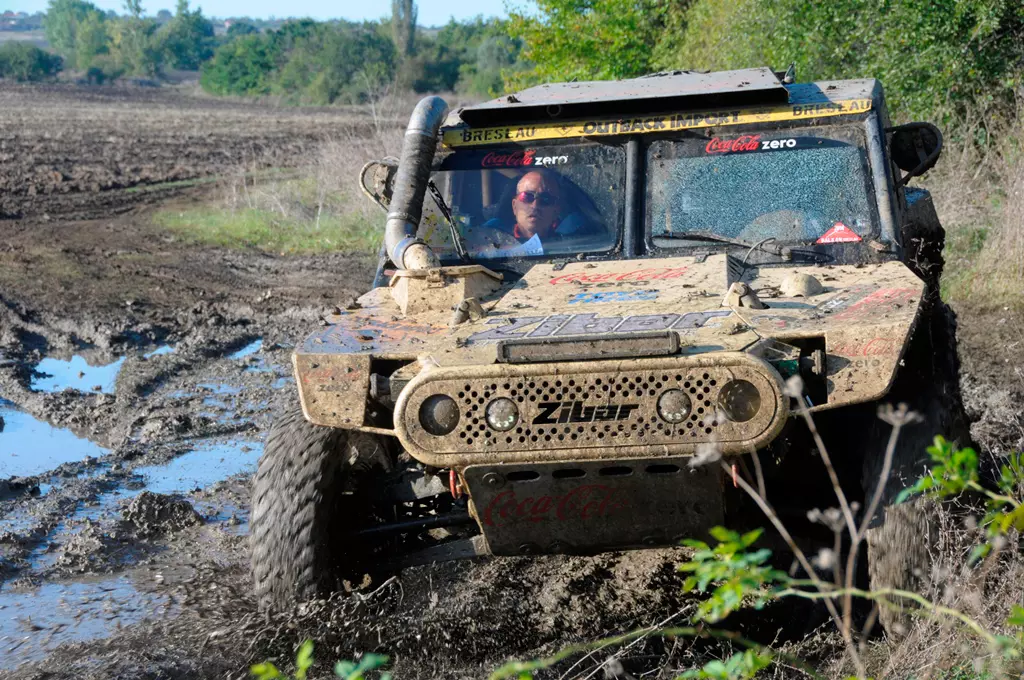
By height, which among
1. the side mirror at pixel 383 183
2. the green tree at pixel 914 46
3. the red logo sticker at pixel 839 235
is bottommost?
the red logo sticker at pixel 839 235

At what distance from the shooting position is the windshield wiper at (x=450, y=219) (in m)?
5.29

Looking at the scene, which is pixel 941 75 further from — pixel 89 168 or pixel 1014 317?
pixel 89 168

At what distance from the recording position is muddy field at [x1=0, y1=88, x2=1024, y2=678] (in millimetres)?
4254

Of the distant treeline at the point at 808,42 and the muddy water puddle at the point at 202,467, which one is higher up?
the distant treeline at the point at 808,42

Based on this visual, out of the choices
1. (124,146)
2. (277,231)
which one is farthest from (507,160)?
(124,146)

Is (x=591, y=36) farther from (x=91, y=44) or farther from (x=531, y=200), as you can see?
(x=91, y=44)

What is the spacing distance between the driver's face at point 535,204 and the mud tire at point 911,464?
1.54 meters

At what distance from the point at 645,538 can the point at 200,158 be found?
21570 mm

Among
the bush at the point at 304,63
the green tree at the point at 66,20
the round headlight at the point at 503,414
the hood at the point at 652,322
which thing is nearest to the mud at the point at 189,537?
the round headlight at the point at 503,414

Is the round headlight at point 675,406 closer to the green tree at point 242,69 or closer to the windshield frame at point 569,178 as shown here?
the windshield frame at point 569,178

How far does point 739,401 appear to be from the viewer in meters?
3.57

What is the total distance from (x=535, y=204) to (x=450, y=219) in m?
0.36

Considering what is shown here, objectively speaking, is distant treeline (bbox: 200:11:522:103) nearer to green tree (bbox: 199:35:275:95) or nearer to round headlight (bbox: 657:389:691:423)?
green tree (bbox: 199:35:275:95)

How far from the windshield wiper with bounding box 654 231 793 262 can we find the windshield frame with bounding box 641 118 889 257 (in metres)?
0.01
